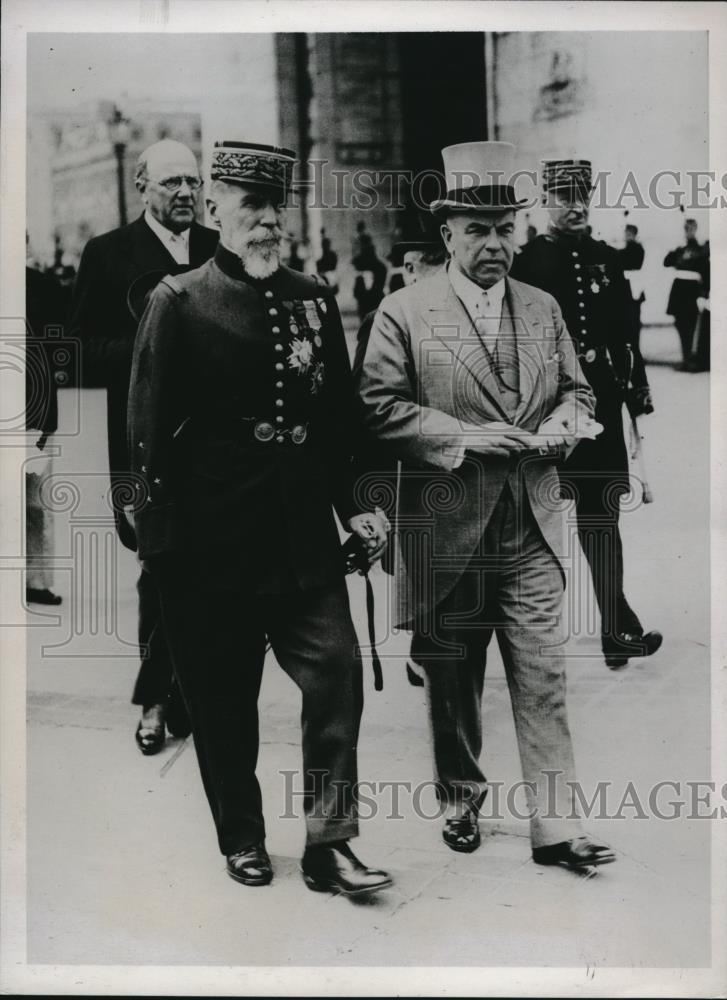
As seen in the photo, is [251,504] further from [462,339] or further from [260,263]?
[462,339]

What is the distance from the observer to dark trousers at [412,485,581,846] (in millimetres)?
4312

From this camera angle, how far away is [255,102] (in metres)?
4.39

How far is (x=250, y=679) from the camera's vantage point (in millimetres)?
4285

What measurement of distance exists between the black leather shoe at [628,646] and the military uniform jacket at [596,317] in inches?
23.8

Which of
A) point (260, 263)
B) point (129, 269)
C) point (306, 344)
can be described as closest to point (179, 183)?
point (129, 269)

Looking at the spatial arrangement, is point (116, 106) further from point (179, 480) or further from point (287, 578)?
point (287, 578)

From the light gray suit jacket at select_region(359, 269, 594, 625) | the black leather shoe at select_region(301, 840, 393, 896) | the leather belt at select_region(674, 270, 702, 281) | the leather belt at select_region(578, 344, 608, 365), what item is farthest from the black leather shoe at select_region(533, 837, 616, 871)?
the leather belt at select_region(674, 270, 702, 281)

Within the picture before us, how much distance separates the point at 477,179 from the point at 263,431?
1.25 meters

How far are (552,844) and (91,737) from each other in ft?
5.88

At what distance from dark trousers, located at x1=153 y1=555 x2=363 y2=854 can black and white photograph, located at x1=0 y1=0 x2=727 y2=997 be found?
15 mm

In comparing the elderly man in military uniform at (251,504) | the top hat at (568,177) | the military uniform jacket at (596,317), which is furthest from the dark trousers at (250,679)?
the top hat at (568,177)

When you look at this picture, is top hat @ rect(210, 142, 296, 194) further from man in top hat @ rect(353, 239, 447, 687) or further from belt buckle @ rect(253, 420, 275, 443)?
belt buckle @ rect(253, 420, 275, 443)

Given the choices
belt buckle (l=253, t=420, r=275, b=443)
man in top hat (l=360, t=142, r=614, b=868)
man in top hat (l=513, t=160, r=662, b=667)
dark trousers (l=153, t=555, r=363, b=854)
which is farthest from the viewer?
man in top hat (l=513, t=160, r=662, b=667)

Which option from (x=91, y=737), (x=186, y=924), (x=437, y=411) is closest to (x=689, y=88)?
(x=437, y=411)
